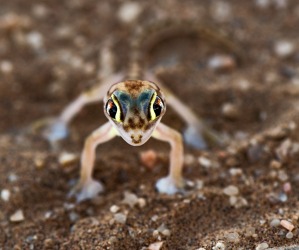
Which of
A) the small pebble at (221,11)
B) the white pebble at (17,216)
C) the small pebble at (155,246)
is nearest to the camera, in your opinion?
the small pebble at (155,246)

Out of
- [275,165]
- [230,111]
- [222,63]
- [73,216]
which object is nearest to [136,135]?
[73,216]

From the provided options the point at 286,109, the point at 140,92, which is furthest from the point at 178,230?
the point at 286,109

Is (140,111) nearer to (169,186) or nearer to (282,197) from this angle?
(169,186)

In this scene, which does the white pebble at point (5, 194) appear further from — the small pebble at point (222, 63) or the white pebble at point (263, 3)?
the white pebble at point (263, 3)

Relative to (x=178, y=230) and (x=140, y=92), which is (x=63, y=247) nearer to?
(x=178, y=230)

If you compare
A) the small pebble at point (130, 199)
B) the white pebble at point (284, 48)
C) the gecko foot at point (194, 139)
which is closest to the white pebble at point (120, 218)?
the small pebble at point (130, 199)

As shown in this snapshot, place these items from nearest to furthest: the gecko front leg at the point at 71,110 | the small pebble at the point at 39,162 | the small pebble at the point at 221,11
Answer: the small pebble at the point at 39,162 → the gecko front leg at the point at 71,110 → the small pebble at the point at 221,11
